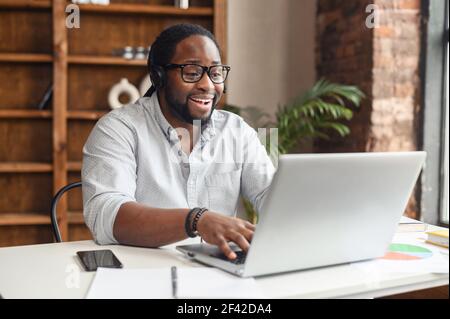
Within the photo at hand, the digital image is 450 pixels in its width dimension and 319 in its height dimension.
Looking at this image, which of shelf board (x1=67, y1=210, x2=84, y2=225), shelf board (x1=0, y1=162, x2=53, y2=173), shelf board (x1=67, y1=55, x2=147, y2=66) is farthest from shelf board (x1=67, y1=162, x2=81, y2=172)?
shelf board (x1=67, y1=55, x2=147, y2=66)

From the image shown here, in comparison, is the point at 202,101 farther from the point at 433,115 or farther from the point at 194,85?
the point at 433,115

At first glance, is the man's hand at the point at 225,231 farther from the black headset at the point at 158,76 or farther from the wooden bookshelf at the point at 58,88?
the wooden bookshelf at the point at 58,88

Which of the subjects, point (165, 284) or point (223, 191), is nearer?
point (165, 284)

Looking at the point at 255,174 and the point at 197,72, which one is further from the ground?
the point at 197,72

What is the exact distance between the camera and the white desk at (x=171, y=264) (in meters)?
1.08

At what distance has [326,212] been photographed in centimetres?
114

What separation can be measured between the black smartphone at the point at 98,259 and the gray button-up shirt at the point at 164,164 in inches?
7.6

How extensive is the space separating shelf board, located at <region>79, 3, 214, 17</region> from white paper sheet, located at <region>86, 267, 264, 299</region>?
2513mm

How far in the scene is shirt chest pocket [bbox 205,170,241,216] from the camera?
190 cm

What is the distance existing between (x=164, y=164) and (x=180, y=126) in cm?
16

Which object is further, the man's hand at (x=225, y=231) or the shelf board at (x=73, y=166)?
the shelf board at (x=73, y=166)

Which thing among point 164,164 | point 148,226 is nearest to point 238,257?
point 148,226

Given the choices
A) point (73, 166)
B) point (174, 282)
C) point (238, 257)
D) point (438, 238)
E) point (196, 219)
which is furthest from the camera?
point (73, 166)

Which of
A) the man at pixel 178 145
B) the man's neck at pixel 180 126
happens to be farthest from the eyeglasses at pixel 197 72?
the man's neck at pixel 180 126
